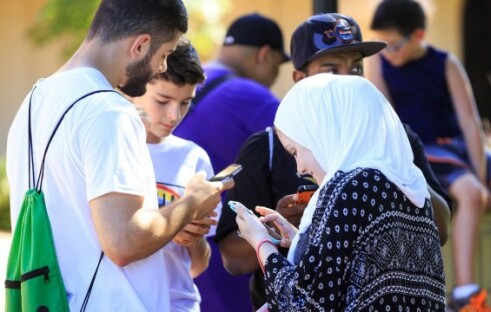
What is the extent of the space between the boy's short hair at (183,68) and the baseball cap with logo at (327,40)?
15.2 inches

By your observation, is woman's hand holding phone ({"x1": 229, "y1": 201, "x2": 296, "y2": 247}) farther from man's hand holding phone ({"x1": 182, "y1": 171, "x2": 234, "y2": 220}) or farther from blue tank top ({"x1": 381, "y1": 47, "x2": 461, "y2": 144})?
blue tank top ({"x1": 381, "y1": 47, "x2": 461, "y2": 144})

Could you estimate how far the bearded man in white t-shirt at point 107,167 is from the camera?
2.97m

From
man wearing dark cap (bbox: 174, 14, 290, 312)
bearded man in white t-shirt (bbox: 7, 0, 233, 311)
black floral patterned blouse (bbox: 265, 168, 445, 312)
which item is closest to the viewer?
black floral patterned blouse (bbox: 265, 168, 445, 312)

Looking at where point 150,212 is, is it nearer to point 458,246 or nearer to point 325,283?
point 325,283

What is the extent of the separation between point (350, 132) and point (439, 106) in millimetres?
3161

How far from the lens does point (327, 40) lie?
3.88m

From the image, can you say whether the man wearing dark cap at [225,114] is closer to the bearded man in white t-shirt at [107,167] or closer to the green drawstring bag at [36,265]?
the bearded man in white t-shirt at [107,167]

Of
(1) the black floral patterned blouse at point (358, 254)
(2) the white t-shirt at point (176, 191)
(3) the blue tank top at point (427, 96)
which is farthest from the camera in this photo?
(3) the blue tank top at point (427, 96)

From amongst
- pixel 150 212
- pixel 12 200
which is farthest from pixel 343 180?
pixel 12 200

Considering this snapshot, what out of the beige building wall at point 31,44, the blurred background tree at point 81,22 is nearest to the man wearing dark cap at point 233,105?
the blurred background tree at point 81,22

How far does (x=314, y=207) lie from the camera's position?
292cm

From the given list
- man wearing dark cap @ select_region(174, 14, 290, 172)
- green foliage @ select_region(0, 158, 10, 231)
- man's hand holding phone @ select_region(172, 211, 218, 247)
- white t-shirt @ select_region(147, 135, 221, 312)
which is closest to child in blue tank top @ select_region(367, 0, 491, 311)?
man wearing dark cap @ select_region(174, 14, 290, 172)

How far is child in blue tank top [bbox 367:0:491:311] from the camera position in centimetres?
578

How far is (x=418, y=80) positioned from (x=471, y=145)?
18.7 inches
